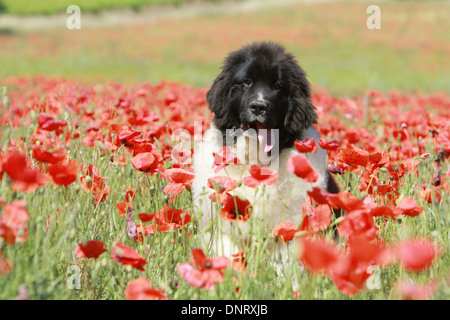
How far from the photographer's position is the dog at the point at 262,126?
111 inches

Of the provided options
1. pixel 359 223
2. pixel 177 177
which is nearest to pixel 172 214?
pixel 177 177

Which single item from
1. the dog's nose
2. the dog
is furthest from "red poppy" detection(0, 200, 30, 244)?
the dog's nose

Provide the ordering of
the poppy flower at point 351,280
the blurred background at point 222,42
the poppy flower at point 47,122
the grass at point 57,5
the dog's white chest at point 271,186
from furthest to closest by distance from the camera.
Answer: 1. the grass at point 57,5
2. the blurred background at point 222,42
3. the dog's white chest at point 271,186
4. the poppy flower at point 47,122
5. the poppy flower at point 351,280

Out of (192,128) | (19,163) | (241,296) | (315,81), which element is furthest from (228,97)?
(315,81)

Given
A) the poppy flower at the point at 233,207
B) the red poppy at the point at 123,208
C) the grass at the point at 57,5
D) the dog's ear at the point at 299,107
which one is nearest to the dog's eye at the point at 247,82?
the dog's ear at the point at 299,107

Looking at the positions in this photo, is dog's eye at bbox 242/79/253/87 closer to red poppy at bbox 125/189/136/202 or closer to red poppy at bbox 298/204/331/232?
red poppy at bbox 125/189/136/202

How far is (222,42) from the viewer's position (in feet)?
77.5

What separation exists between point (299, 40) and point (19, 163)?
2434cm

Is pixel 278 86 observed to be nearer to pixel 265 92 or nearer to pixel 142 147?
pixel 265 92

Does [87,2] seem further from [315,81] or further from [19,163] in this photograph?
[19,163]

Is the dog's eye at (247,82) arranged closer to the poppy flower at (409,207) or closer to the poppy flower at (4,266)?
the poppy flower at (409,207)

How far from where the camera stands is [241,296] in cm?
176

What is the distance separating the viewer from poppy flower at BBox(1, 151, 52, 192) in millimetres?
1434
